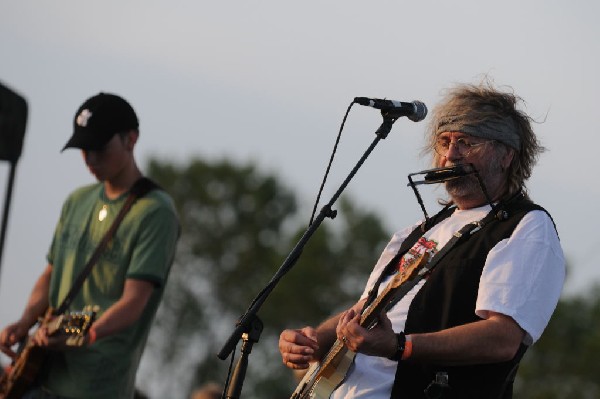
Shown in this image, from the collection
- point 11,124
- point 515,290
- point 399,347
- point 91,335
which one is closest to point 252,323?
point 399,347

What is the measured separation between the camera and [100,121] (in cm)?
706

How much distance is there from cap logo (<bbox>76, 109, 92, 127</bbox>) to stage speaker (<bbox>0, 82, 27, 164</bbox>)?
7.37 ft

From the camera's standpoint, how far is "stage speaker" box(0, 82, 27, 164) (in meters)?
4.76

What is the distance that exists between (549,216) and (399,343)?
888 millimetres

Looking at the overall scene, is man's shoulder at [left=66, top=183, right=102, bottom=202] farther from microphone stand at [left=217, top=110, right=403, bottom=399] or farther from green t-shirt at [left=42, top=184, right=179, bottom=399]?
microphone stand at [left=217, top=110, right=403, bottom=399]

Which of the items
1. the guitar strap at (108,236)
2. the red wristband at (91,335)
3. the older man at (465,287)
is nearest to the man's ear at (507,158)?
the older man at (465,287)

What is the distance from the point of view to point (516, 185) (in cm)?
571

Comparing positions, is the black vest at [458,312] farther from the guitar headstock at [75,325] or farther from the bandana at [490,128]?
the guitar headstock at [75,325]

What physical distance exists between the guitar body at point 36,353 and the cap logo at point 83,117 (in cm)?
99

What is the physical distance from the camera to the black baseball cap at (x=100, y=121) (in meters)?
7.02

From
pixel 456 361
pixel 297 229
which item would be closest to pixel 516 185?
pixel 456 361

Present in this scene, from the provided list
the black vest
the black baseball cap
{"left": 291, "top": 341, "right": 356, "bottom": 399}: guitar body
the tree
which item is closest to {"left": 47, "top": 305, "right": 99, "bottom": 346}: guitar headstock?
the black baseball cap

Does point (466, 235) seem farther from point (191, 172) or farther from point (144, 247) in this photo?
point (191, 172)

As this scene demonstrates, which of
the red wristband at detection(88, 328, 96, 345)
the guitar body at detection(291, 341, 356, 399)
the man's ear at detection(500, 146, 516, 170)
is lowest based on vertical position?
Answer: the red wristband at detection(88, 328, 96, 345)
